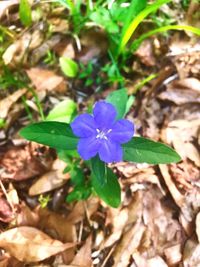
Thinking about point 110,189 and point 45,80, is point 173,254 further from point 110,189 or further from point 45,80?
point 45,80

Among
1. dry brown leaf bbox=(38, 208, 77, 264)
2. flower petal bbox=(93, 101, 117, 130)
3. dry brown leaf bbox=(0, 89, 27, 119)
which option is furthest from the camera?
dry brown leaf bbox=(0, 89, 27, 119)

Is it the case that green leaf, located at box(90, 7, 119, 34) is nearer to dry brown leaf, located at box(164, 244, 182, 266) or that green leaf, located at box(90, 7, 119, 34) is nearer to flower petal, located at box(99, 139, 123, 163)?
flower petal, located at box(99, 139, 123, 163)

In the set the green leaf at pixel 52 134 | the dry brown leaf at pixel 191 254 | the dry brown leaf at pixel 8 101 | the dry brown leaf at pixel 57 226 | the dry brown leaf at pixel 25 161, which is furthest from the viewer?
the dry brown leaf at pixel 8 101

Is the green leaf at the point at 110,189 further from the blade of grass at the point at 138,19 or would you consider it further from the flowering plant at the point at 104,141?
the blade of grass at the point at 138,19

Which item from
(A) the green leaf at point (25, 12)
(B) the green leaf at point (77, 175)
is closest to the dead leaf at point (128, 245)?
(B) the green leaf at point (77, 175)

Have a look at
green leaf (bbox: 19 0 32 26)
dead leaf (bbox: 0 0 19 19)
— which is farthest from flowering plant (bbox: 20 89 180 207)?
dead leaf (bbox: 0 0 19 19)

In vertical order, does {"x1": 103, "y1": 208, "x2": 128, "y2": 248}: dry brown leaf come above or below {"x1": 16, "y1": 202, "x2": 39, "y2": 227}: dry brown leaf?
below
